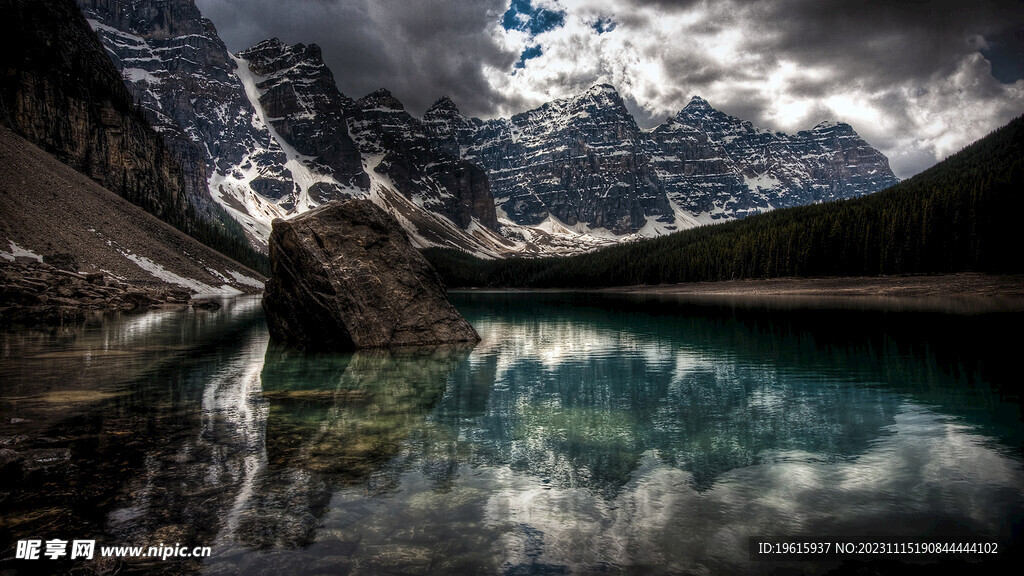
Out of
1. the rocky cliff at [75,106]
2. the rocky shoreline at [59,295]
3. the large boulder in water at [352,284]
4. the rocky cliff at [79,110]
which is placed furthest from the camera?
the rocky cliff at [79,110]

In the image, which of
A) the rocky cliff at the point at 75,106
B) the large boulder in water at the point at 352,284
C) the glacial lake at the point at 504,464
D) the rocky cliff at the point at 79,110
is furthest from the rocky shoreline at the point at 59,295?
the rocky cliff at the point at 79,110

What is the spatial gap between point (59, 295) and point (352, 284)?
35502 mm

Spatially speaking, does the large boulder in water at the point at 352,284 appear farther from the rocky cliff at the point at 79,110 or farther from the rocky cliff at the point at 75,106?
the rocky cliff at the point at 79,110

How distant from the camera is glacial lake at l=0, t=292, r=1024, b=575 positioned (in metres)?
5.75

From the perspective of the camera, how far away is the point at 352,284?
23875 millimetres

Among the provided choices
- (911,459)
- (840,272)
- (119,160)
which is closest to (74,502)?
(911,459)

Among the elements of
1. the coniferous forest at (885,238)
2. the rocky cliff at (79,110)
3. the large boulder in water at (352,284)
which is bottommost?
the large boulder in water at (352,284)

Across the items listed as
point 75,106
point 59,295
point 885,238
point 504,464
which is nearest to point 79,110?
point 75,106

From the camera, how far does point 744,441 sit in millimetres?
10109

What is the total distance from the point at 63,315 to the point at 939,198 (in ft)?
347

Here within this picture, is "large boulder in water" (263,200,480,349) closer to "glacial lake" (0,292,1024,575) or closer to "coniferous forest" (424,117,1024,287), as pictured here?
"glacial lake" (0,292,1024,575)

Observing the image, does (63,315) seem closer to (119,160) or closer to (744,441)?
(744,441)

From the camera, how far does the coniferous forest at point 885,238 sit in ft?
231

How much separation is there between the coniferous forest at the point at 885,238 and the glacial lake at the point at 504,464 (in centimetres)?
6930
